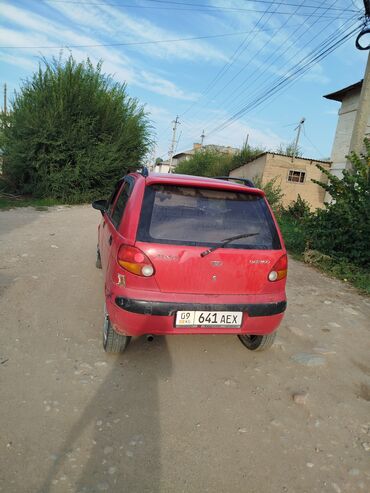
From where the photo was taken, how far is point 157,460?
6.84 feet

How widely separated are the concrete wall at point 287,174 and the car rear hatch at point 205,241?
18.1m

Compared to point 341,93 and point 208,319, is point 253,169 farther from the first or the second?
point 208,319

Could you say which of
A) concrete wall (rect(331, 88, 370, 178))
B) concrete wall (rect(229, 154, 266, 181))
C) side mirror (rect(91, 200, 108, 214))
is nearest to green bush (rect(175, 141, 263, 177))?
concrete wall (rect(229, 154, 266, 181))

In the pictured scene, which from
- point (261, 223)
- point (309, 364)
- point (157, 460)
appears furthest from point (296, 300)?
point (157, 460)

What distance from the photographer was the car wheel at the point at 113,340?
3.02 meters

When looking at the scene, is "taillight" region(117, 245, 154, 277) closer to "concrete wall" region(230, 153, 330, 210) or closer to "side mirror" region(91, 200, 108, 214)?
"side mirror" region(91, 200, 108, 214)

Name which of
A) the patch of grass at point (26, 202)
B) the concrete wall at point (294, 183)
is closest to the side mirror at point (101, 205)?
the patch of grass at point (26, 202)

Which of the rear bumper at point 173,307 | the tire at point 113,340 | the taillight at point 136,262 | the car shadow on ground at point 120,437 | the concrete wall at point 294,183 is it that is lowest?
the car shadow on ground at point 120,437

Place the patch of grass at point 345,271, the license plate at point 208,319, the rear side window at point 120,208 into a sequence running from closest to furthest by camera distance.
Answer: the license plate at point 208,319 → the rear side window at point 120,208 → the patch of grass at point 345,271

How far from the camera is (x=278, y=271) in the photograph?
2975 millimetres

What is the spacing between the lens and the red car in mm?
2676

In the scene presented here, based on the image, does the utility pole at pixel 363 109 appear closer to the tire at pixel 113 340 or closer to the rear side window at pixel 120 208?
the rear side window at pixel 120 208

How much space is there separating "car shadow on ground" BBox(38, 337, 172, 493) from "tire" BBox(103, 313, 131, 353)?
0.43 ft

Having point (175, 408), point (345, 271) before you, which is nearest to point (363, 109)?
point (345, 271)
